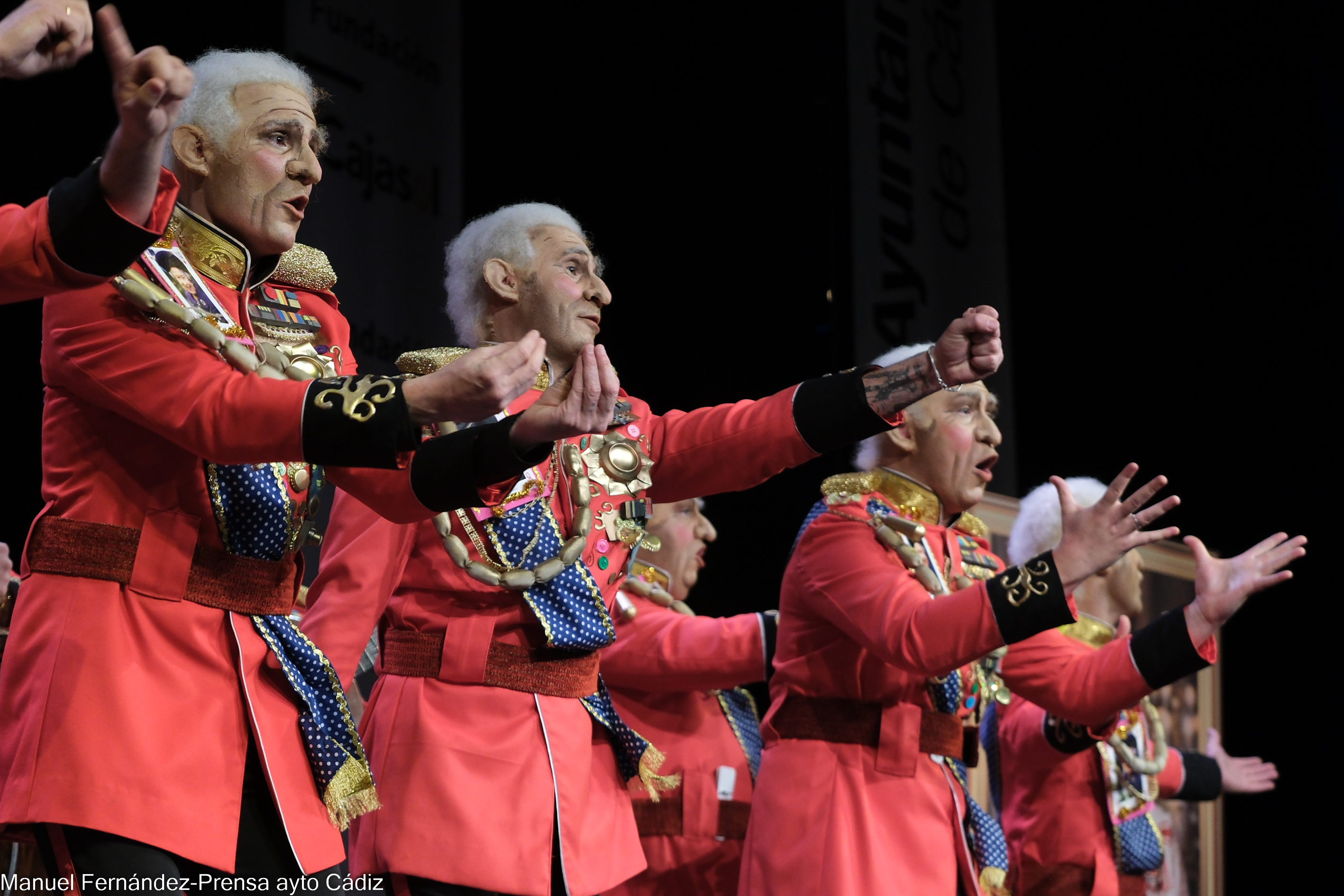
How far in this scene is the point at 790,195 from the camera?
243 inches

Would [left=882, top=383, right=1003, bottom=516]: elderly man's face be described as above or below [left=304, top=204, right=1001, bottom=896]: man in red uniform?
above

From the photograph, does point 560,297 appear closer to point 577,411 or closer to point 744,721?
point 577,411

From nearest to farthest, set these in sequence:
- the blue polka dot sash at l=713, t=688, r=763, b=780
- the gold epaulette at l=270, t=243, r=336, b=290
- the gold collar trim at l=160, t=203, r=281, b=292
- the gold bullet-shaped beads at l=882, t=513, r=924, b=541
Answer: the gold collar trim at l=160, t=203, r=281, b=292
the gold epaulette at l=270, t=243, r=336, b=290
the gold bullet-shaped beads at l=882, t=513, r=924, b=541
the blue polka dot sash at l=713, t=688, r=763, b=780

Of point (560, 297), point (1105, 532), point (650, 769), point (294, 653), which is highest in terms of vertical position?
point (560, 297)

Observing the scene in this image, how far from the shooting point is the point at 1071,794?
14.1 ft

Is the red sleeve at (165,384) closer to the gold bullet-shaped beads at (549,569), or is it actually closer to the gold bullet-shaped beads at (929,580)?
the gold bullet-shaped beads at (549,569)

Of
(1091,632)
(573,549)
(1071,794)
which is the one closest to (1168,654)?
(1071,794)

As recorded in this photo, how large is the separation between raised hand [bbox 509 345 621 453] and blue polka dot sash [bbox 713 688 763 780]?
2.38m

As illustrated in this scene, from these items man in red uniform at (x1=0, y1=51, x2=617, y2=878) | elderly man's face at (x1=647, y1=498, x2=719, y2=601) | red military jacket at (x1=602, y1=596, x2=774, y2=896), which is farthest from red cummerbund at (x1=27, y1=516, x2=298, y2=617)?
elderly man's face at (x1=647, y1=498, x2=719, y2=601)

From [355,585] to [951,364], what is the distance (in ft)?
3.55

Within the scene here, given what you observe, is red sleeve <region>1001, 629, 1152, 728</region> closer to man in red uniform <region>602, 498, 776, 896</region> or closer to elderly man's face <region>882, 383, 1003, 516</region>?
elderly man's face <region>882, 383, 1003, 516</region>

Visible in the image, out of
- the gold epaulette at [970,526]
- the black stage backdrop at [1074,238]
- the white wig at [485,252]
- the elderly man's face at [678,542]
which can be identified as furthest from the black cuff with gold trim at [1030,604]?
the black stage backdrop at [1074,238]

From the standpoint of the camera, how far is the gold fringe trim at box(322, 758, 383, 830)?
6.48 ft

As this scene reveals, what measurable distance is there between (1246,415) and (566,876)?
518 centimetres
